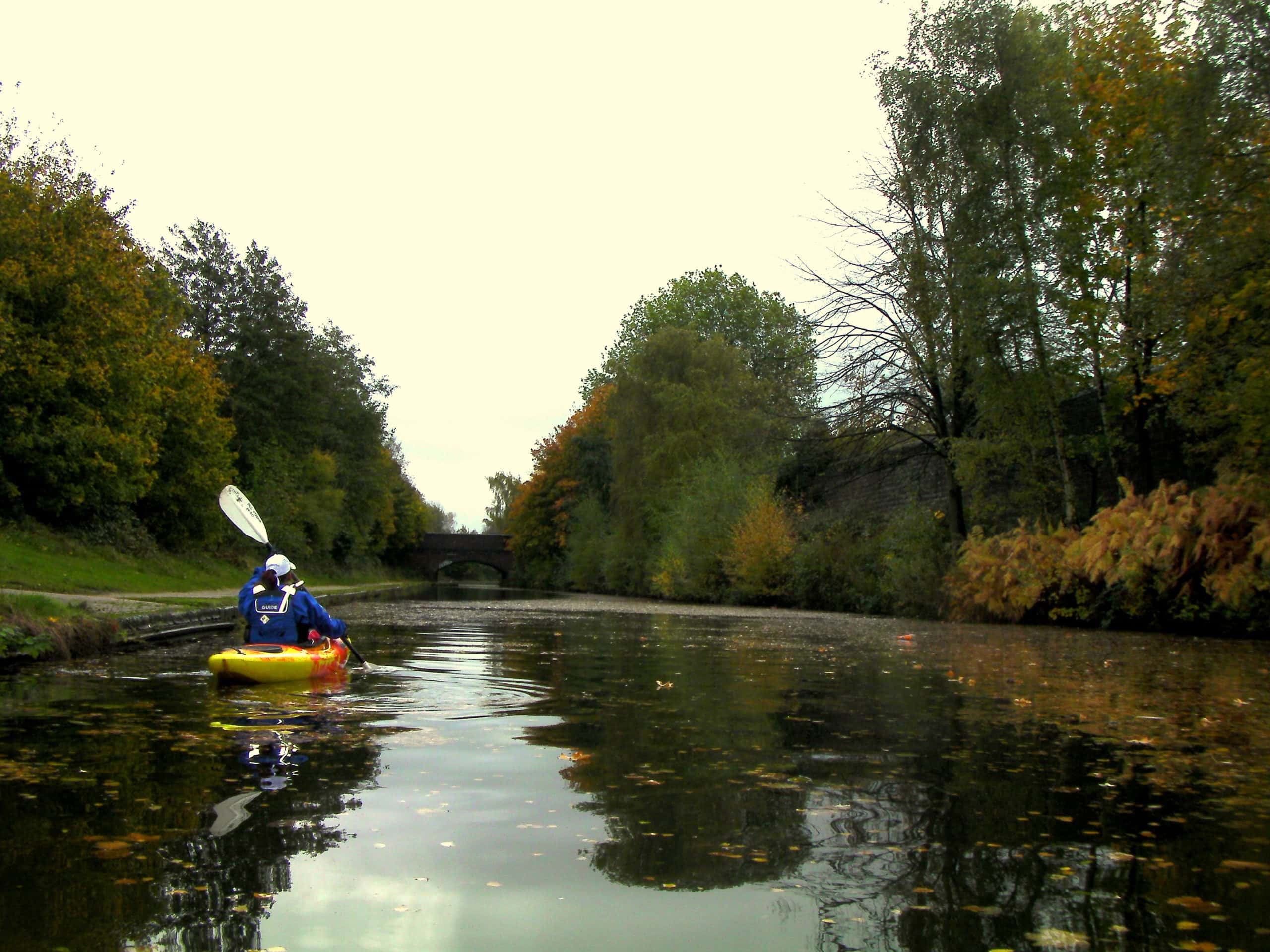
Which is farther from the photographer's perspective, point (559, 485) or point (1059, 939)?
point (559, 485)

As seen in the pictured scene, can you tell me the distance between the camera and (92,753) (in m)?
6.61

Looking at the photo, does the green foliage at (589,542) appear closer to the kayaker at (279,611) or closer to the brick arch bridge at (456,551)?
the brick arch bridge at (456,551)

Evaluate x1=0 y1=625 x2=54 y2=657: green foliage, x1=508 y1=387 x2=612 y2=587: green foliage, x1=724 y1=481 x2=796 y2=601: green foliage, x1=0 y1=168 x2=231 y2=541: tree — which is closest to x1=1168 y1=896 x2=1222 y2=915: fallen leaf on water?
x1=0 y1=625 x2=54 y2=657: green foliage

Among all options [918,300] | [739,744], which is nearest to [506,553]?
[918,300]

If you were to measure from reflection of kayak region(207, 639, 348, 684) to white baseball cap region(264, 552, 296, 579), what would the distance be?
0.78 m

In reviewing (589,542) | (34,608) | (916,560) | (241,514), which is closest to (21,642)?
(34,608)

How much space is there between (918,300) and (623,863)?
23.9m

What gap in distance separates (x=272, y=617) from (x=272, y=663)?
860 mm

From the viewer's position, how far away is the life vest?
11.3 metres

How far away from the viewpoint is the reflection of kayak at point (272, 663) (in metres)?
10.2

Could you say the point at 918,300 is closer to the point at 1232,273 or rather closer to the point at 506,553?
the point at 1232,273

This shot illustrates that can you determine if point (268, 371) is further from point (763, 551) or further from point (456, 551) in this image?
point (456, 551)

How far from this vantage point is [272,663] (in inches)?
414

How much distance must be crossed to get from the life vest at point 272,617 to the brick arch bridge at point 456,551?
82.1m
